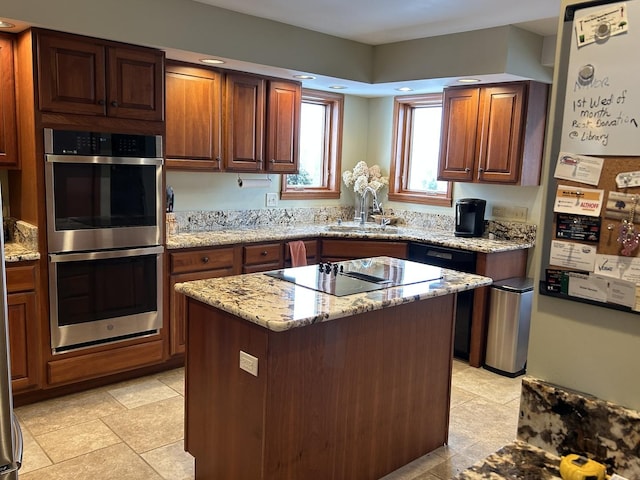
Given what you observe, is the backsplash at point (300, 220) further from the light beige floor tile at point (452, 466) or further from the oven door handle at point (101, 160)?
the light beige floor tile at point (452, 466)

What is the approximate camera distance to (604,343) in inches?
49.8

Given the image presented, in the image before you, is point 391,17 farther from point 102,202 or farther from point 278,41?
point 102,202

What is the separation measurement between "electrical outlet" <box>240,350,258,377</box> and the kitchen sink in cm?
269

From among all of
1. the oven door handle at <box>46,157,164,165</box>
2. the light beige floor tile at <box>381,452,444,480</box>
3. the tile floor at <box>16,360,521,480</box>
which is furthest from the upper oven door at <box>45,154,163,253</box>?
the light beige floor tile at <box>381,452,444,480</box>

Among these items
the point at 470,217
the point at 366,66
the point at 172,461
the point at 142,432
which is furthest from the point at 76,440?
the point at 366,66

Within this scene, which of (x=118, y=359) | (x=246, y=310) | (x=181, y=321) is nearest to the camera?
(x=246, y=310)

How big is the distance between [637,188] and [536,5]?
2.57 m

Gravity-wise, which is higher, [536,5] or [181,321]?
[536,5]

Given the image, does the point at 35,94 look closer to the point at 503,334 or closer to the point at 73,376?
the point at 73,376

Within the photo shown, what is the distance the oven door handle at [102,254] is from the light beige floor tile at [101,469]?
1137 mm

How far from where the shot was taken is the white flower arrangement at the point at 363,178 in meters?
5.37

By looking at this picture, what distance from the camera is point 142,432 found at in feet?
9.98

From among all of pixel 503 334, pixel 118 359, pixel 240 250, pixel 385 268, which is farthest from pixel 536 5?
pixel 118 359

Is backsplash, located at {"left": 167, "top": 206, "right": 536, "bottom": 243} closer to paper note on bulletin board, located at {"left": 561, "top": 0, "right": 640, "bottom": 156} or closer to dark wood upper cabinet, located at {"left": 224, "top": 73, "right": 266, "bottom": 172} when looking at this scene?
dark wood upper cabinet, located at {"left": 224, "top": 73, "right": 266, "bottom": 172}
